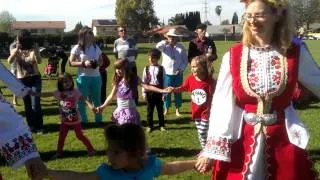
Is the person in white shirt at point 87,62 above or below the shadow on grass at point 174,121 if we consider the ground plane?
above

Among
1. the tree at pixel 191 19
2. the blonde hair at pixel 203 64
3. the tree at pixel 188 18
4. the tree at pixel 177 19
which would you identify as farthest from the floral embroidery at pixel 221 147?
the tree at pixel 191 19

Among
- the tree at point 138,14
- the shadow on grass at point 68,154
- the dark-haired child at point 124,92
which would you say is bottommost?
the tree at point 138,14

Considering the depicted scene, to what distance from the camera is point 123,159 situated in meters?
3.39

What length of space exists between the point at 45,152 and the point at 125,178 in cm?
501

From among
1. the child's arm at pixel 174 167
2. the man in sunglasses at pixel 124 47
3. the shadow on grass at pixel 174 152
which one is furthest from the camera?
the man in sunglasses at pixel 124 47

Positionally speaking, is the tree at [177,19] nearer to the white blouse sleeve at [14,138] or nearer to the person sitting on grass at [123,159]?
the person sitting on grass at [123,159]

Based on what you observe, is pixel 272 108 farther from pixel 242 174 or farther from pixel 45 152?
pixel 45 152

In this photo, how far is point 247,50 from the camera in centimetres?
402

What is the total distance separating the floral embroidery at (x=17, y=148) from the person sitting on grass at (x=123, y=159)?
0.20 meters

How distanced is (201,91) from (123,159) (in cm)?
Result: 405

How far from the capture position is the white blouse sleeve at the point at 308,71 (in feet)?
12.8

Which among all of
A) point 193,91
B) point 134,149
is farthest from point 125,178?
point 193,91

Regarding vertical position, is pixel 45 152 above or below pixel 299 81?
below

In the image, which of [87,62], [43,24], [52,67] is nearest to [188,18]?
[43,24]
